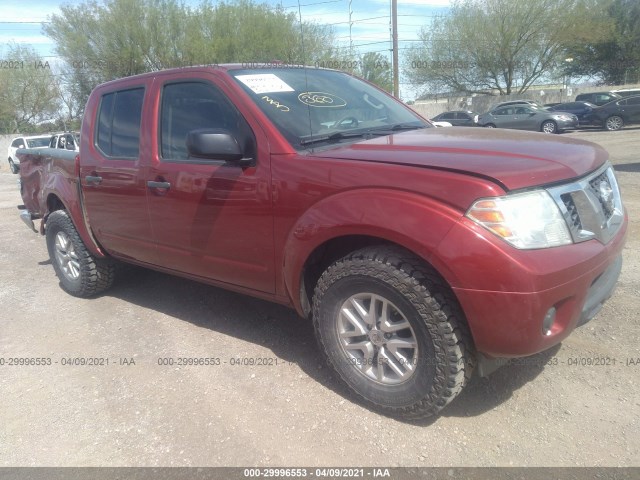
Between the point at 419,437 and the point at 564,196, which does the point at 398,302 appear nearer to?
the point at 419,437

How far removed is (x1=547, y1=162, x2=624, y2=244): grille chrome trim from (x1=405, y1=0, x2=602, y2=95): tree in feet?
112

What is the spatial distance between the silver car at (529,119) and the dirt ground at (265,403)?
20280 mm

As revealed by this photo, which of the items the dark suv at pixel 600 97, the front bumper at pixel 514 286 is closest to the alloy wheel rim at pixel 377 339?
the front bumper at pixel 514 286

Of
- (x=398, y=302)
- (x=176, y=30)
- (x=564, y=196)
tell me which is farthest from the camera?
(x=176, y=30)

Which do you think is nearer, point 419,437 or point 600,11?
point 419,437

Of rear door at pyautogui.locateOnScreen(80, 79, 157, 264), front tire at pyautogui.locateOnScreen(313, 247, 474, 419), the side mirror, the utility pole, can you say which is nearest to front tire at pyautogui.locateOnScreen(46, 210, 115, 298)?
rear door at pyautogui.locateOnScreen(80, 79, 157, 264)

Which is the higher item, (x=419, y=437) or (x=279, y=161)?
(x=279, y=161)

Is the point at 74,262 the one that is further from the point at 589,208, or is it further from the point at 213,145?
the point at 589,208

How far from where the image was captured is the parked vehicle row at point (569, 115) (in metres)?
21.8

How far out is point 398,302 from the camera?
271 cm

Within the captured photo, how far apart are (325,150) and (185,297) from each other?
100 inches

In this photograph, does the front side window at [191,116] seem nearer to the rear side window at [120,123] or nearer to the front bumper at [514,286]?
the rear side window at [120,123]

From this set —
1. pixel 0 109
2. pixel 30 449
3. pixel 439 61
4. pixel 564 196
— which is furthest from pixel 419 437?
pixel 0 109

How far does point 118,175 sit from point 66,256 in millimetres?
1562
